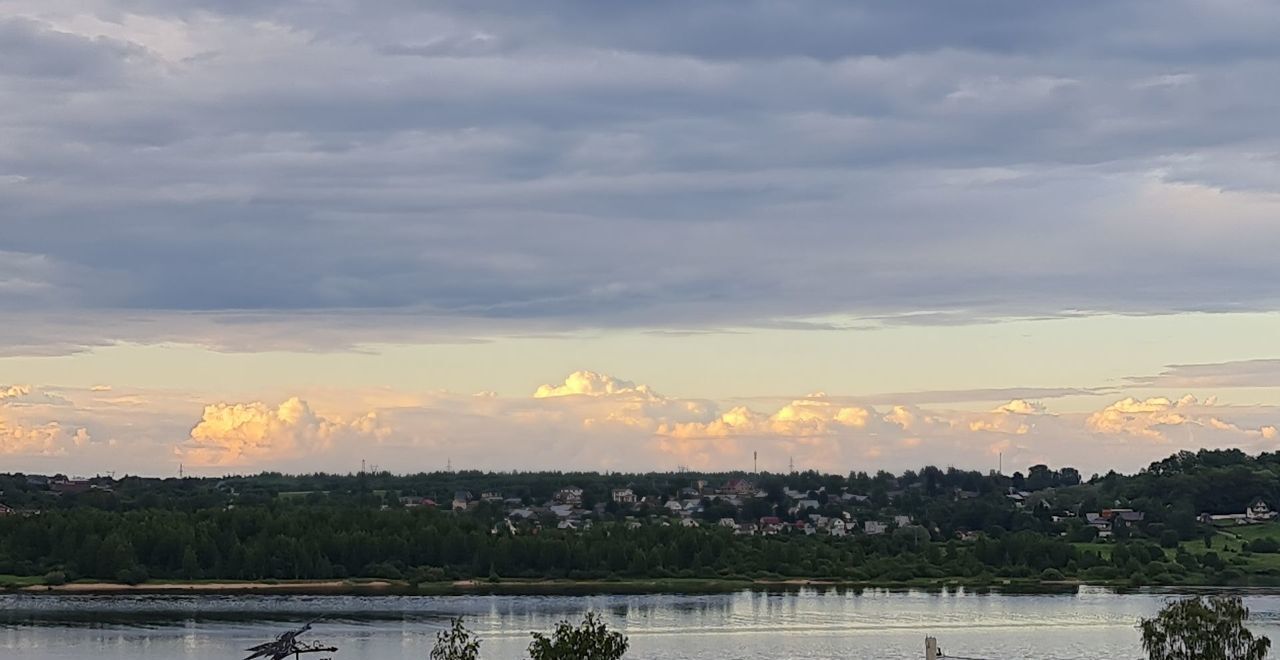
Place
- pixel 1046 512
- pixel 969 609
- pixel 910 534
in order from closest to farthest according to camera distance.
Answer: pixel 969 609, pixel 910 534, pixel 1046 512

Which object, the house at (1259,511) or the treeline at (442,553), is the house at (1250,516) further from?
the treeline at (442,553)

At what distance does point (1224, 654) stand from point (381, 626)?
6534 cm

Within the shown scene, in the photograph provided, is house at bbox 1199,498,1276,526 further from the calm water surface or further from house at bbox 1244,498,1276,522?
the calm water surface

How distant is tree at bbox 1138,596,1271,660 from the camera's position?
37.8 metres

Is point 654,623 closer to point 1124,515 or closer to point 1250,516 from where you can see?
point 1124,515

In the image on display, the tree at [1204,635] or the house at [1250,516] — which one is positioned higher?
the house at [1250,516]

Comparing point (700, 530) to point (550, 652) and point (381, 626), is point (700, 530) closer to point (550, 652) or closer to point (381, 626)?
point (381, 626)

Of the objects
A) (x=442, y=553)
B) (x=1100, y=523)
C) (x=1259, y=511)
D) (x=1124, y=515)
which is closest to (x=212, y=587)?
(x=442, y=553)

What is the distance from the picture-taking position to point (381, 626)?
3834 inches

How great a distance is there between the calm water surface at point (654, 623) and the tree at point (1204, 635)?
41.6 meters

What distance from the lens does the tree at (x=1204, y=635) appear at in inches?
1489

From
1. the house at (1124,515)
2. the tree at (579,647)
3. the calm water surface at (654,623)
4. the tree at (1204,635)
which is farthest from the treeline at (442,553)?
the tree at (1204,635)

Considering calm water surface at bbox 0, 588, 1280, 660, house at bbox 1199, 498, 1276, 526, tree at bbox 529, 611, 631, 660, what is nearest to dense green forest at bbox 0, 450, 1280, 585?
calm water surface at bbox 0, 588, 1280, 660

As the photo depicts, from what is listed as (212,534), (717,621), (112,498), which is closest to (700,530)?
(212,534)
